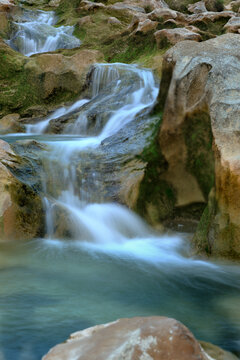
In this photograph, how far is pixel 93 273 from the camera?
3.61 meters

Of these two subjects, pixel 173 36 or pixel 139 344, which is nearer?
pixel 139 344

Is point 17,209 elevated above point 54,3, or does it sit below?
below

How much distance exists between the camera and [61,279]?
3379mm

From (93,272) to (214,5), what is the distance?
22463 mm

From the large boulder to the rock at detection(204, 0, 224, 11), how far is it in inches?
925

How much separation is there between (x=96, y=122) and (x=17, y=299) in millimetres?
5212

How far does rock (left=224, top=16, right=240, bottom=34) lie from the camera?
45.8 ft

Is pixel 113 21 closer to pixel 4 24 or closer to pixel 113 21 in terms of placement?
pixel 113 21

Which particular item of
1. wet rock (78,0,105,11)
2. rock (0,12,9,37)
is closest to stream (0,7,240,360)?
rock (0,12,9,37)

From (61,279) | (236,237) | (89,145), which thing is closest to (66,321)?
(61,279)

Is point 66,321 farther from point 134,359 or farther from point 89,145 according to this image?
point 89,145

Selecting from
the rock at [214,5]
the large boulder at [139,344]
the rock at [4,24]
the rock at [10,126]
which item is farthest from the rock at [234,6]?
the large boulder at [139,344]

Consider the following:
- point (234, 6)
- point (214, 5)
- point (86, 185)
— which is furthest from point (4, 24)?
point (86, 185)

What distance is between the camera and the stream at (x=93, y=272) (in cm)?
253
